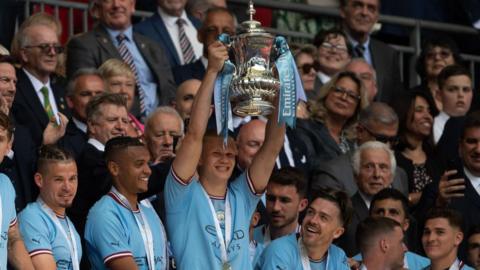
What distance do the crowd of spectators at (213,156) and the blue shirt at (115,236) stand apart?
0.03 feet

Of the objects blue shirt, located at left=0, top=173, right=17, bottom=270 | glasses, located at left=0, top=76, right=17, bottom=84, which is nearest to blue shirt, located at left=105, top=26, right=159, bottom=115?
glasses, located at left=0, top=76, right=17, bottom=84

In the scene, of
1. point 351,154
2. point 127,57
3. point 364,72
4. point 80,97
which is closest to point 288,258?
point 351,154

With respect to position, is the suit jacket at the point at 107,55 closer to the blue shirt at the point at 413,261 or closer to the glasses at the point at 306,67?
the glasses at the point at 306,67

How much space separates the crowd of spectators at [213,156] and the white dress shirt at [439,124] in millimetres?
20

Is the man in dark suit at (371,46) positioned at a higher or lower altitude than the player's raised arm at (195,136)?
higher

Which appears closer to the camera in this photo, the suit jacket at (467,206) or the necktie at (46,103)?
the necktie at (46,103)

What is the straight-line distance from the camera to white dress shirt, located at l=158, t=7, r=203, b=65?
17.1 meters

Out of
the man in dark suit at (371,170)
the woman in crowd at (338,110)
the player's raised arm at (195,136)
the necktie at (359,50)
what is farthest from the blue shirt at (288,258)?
the necktie at (359,50)

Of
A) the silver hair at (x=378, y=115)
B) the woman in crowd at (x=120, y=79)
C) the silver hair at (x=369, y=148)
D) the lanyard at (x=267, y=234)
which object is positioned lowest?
the lanyard at (x=267, y=234)

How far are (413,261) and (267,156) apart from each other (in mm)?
1965

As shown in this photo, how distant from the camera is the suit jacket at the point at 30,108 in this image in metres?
14.1

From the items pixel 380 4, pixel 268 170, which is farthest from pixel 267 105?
pixel 380 4

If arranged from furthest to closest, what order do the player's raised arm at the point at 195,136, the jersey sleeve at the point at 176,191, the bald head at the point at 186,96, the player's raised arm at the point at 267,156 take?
1. the bald head at the point at 186,96
2. the player's raised arm at the point at 267,156
3. the jersey sleeve at the point at 176,191
4. the player's raised arm at the point at 195,136

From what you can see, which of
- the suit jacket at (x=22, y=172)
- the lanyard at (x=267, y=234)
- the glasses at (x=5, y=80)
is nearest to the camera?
the suit jacket at (x=22, y=172)
